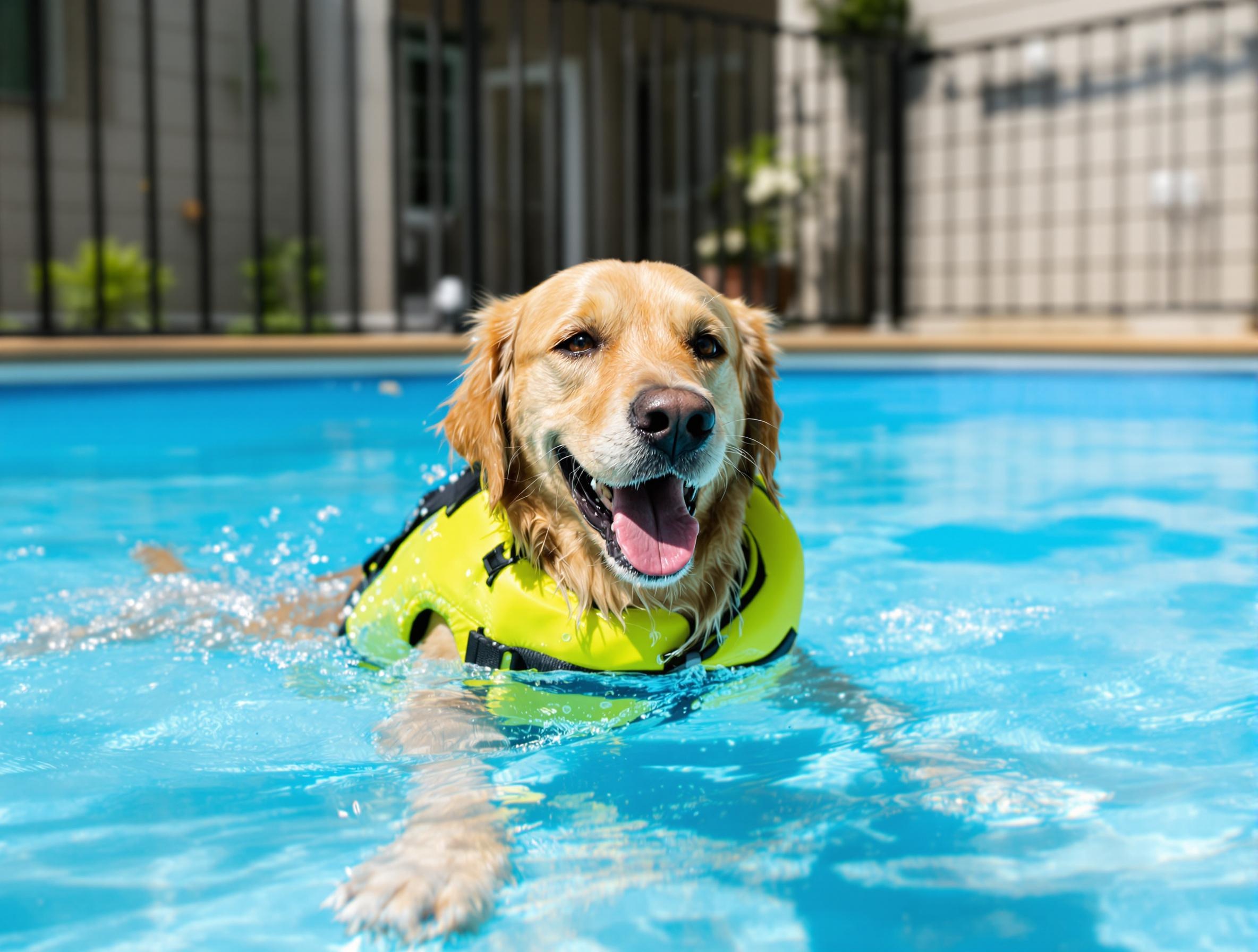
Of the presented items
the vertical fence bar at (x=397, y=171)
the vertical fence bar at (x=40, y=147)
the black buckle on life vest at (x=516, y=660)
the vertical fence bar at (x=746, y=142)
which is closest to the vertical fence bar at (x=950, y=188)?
the vertical fence bar at (x=746, y=142)

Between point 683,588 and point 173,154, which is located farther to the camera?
point 173,154

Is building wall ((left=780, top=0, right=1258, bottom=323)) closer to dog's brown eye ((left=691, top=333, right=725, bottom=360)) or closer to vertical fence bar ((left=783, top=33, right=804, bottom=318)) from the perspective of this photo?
vertical fence bar ((left=783, top=33, right=804, bottom=318))

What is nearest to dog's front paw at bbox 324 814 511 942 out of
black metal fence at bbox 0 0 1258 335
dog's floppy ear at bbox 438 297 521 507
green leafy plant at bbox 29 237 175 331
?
dog's floppy ear at bbox 438 297 521 507

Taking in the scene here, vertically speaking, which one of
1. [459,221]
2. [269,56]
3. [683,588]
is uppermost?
[269,56]

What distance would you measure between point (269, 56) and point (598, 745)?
11768mm

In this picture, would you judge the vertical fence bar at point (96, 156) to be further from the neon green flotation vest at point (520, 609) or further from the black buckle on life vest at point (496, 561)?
the black buckle on life vest at point (496, 561)

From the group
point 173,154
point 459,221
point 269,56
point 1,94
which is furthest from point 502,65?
point 1,94

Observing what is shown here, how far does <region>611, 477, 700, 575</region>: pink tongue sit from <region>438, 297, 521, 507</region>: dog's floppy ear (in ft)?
0.99

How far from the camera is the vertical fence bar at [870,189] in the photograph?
11.6 metres

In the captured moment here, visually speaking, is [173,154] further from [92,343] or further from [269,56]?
[92,343]

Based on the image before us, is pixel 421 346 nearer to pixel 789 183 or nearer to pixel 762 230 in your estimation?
pixel 762 230

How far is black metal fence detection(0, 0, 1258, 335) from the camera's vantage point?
10.6 meters

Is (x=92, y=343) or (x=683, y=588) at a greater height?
(x=92, y=343)

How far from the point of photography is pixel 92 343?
6688 millimetres
